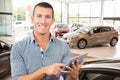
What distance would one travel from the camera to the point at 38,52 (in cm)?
180

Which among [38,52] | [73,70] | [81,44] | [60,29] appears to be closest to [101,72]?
[73,70]

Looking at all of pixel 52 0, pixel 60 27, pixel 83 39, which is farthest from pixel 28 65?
pixel 52 0

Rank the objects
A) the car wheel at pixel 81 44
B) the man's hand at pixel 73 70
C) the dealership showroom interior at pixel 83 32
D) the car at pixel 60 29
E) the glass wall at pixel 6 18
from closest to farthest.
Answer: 1. the man's hand at pixel 73 70
2. the dealership showroom interior at pixel 83 32
3. the car wheel at pixel 81 44
4. the glass wall at pixel 6 18
5. the car at pixel 60 29

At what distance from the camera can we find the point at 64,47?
6.27ft

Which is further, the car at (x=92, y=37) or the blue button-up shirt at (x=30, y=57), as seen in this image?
the car at (x=92, y=37)

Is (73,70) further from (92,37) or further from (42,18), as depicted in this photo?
(92,37)

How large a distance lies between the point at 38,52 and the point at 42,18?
29cm

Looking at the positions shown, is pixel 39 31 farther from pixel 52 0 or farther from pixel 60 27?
pixel 52 0

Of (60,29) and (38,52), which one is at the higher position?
(60,29)

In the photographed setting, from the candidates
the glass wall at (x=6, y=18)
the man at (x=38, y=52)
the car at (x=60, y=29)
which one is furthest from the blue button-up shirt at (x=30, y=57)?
the car at (x=60, y=29)

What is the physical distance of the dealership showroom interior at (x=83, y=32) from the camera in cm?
225

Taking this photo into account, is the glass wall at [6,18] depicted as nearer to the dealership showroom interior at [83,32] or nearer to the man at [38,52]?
the dealership showroom interior at [83,32]

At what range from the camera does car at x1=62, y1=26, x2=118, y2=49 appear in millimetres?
11719

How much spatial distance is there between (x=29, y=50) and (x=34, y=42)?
9 cm
